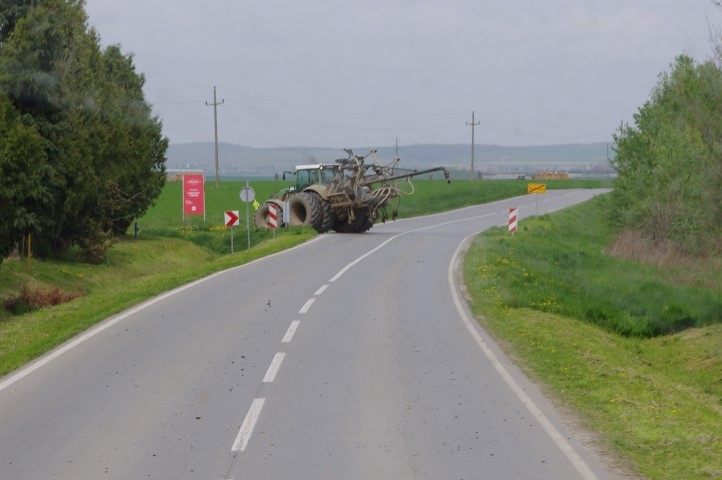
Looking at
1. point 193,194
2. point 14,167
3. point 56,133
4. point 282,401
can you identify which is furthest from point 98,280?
point 282,401

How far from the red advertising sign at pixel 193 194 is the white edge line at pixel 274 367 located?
37.5m

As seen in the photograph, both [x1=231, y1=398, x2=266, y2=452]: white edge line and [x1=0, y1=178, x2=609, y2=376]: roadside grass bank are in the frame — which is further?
[x1=0, y1=178, x2=609, y2=376]: roadside grass bank

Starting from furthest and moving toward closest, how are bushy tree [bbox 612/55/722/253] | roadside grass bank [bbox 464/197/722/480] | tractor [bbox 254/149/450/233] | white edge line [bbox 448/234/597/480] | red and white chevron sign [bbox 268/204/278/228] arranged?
tractor [bbox 254/149/450/233]
red and white chevron sign [bbox 268/204/278/228]
bushy tree [bbox 612/55/722/253]
roadside grass bank [bbox 464/197/722/480]
white edge line [bbox 448/234/597/480]

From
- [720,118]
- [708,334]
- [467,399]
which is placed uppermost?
Answer: [720,118]

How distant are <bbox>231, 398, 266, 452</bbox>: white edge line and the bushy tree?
59.8 feet

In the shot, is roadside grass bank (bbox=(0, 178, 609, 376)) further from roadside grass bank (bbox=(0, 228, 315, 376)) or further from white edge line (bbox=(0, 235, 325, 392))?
white edge line (bbox=(0, 235, 325, 392))

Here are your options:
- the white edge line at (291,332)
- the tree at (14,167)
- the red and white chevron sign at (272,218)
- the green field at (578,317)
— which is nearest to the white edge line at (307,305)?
the white edge line at (291,332)

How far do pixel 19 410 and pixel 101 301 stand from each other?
10.2 meters

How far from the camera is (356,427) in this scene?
9.39 meters

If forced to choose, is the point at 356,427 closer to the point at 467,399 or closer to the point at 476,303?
the point at 467,399

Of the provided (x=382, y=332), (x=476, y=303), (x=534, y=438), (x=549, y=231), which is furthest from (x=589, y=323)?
(x=549, y=231)

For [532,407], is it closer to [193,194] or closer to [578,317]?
[578,317]

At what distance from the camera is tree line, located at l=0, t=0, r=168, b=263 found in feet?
89.4

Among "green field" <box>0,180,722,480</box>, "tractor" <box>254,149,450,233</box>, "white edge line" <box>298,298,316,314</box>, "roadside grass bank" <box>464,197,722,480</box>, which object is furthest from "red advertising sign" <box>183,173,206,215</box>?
"white edge line" <box>298,298,316,314</box>
